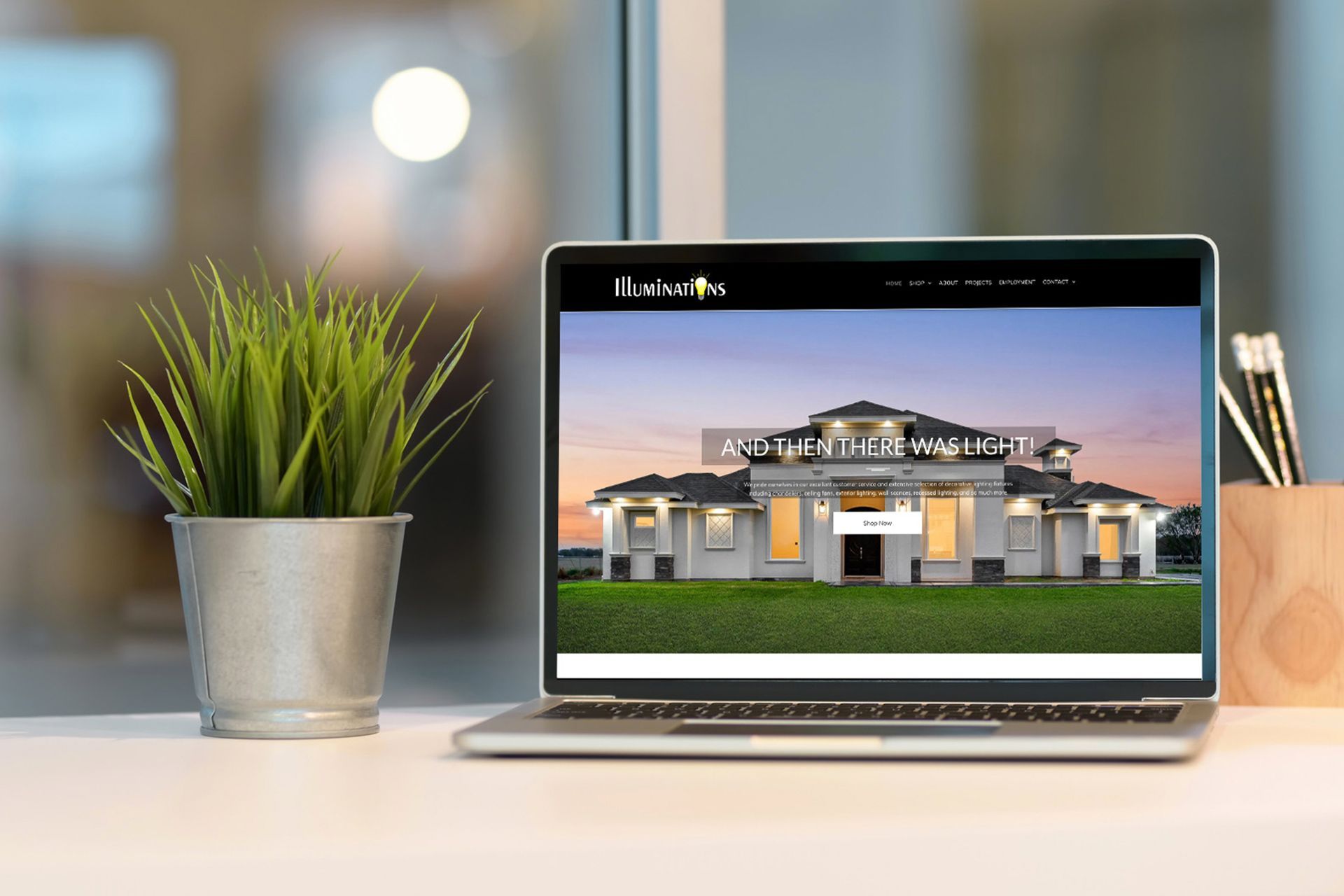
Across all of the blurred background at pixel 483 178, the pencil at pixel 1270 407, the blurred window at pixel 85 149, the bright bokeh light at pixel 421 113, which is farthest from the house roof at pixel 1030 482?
the blurred window at pixel 85 149

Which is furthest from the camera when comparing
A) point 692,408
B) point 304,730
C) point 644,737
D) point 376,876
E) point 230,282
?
point 230,282

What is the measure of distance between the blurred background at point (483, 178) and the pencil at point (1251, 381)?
0.40 ft

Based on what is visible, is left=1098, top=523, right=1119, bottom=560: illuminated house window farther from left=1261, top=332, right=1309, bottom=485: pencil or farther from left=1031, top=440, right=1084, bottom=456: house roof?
left=1261, top=332, right=1309, bottom=485: pencil

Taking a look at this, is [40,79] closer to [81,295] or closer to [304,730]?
[81,295]

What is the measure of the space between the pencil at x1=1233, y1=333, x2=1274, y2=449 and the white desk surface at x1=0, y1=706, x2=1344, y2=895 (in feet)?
1.20

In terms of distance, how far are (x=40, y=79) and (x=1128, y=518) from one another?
2.82ft

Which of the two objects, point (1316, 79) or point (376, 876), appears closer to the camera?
point (376, 876)

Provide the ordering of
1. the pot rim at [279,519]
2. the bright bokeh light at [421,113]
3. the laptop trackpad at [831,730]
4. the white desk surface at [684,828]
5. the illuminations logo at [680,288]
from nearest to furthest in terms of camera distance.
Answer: the white desk surface at [684,828]
the laptop trackpad at [831,730]
the pot rim at [279,519]
the illuminations logo at [680,288]
the bright bokeh light at [421,113]

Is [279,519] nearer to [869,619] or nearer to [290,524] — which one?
[290,524]

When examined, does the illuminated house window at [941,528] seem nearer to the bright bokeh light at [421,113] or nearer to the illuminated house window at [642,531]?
the illuminated house window at [642,531]

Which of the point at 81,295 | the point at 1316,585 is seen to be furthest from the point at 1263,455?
the point at 81,295

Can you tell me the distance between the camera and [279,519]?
78 centimetres

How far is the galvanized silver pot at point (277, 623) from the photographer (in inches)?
30.7

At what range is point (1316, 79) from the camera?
1.11 metres
